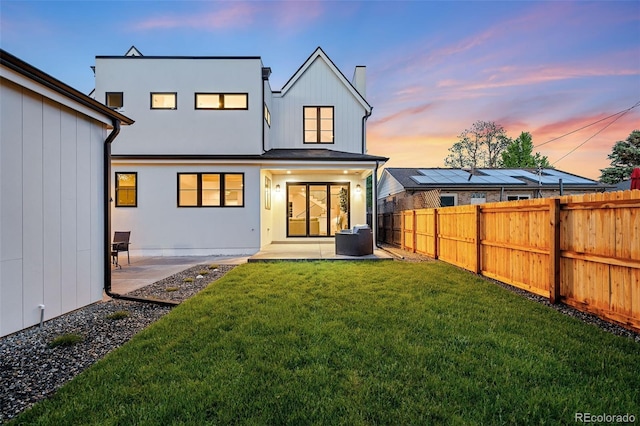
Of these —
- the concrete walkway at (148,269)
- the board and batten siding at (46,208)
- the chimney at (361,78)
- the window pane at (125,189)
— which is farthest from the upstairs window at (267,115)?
the board and batten siding at (46,208)

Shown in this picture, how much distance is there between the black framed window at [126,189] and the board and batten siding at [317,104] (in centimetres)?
550

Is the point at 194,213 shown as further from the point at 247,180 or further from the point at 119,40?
the point at 119,40

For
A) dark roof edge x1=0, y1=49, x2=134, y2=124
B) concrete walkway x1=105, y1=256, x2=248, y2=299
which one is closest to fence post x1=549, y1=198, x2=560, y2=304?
concrete walkway x1=105, y1=256, x2=248, y2=299

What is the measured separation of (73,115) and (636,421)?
22.3ft

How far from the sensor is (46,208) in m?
3.80

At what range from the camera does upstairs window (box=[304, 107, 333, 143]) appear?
13.0m

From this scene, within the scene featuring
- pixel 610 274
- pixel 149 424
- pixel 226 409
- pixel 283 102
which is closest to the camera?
pixel 149 424

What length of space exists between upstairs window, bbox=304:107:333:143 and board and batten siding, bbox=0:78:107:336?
29.8 feet

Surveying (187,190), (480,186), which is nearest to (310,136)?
(187,190)

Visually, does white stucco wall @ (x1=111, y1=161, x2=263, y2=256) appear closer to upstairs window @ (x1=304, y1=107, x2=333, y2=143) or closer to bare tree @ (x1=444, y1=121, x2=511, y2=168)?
upstairs window @ (x1=304, y1=107, x2=333, y2=143)

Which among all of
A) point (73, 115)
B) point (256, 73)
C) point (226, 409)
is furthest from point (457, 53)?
point (226, 409)

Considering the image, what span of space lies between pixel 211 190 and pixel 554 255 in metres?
9.80

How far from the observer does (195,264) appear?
27.4ft

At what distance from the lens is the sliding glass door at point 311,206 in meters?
12.8
